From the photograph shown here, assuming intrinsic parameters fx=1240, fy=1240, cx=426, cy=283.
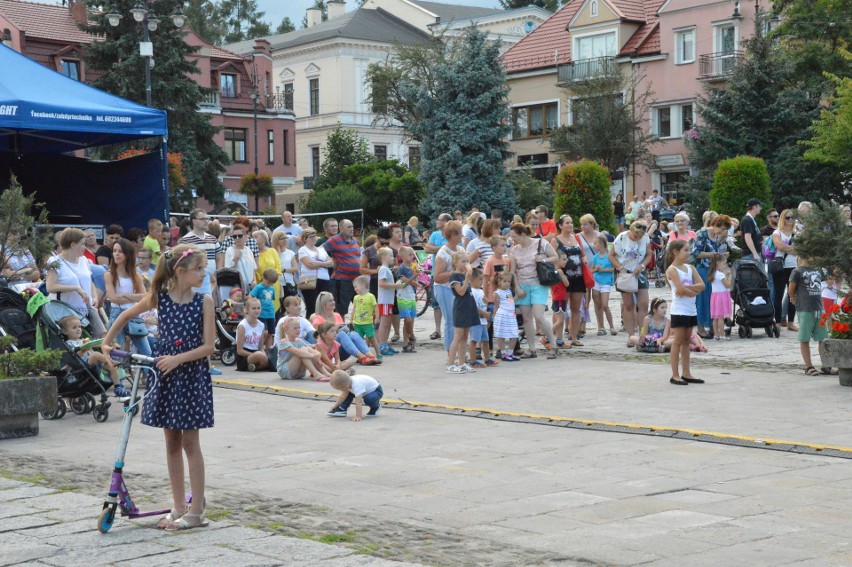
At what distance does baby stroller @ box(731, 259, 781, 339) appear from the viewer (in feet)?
57.7

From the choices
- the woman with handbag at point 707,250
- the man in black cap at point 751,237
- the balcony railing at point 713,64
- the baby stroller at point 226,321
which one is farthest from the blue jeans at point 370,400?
the balcony railing at point 713,64

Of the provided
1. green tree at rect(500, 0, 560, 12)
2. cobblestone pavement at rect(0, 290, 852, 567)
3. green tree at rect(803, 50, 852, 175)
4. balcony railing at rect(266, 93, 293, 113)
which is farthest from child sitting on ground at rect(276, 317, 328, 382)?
green tree at rect(500, 0, 560, 12)

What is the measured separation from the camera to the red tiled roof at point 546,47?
5794 centimetres

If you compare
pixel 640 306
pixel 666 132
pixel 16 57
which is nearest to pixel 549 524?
pixel 640 306

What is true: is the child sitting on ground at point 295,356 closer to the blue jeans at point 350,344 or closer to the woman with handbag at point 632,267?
the blue jeans at point 350,344

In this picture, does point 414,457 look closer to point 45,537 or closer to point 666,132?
point 45,537

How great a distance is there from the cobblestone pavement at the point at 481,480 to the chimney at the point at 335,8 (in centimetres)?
7845

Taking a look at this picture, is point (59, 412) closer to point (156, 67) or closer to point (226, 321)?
point (226, 321)

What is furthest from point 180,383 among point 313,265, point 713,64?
point 713,64

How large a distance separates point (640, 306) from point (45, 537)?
38.9 feet

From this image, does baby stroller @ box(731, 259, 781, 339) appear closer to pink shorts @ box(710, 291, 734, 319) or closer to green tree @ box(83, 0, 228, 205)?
pink shorts @ box(710, 291, 734, 319)

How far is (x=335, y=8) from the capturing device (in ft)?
294

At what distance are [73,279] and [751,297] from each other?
9.80m

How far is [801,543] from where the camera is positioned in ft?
21.6
